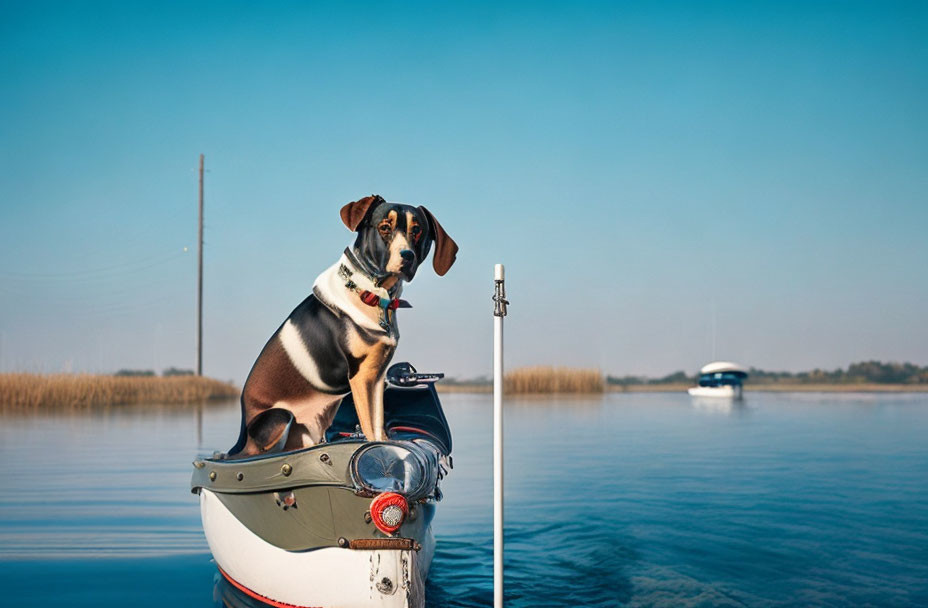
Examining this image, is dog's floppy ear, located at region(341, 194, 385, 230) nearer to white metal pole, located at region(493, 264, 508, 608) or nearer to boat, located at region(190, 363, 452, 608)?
white metal pole, located at region(493, 264, 508, 608)

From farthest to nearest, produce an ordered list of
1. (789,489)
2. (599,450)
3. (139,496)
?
(599,450), (789,489), (139,496)

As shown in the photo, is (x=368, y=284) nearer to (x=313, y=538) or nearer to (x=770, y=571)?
(x=313, y=538)

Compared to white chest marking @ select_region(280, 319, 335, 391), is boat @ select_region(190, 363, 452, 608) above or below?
below

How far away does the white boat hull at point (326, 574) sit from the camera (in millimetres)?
3465

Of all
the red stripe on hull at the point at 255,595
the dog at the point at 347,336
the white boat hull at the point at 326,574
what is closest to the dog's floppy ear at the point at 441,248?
the dog at the point at 347,336

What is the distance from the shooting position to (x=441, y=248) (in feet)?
12.6

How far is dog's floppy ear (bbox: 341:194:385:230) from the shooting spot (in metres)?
3.65

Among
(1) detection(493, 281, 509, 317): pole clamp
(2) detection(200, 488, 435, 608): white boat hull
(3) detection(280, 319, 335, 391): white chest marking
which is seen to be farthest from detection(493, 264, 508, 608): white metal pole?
(3) detection(280, 319, 335, 391): white chest marking

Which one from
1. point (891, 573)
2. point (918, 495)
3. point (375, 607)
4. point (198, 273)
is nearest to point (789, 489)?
point (918, 495)

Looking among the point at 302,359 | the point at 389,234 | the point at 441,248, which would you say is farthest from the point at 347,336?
the point at 441,248

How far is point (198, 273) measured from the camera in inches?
751

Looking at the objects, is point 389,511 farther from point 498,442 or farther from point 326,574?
point 498,442

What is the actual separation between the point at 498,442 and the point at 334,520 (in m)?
0.90

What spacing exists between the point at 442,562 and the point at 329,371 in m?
2.42
